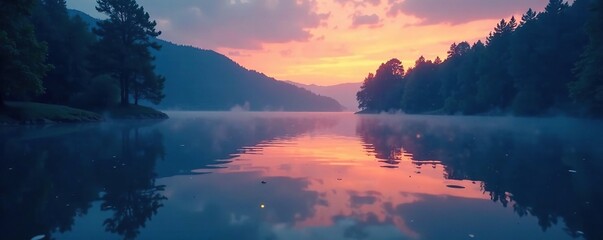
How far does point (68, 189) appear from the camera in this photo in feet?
39.2

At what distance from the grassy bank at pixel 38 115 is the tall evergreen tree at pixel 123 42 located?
15.2 metres

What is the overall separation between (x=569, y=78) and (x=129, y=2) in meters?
72.5

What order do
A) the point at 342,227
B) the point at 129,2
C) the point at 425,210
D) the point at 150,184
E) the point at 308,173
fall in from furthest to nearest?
the point at 129,2, the point at 308,173, the point at 150,184, the point at 425,210, the point at 342,227

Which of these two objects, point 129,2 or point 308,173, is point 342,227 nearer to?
point 308,173

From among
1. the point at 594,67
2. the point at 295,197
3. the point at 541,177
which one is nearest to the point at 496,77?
the point at 594,67

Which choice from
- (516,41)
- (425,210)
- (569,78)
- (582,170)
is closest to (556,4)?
(516,41)

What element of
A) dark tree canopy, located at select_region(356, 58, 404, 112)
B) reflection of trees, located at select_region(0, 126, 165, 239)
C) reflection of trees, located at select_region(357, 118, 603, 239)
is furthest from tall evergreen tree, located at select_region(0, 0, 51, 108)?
dark tree canopy, located at select_region(356, 58, 404, 112)

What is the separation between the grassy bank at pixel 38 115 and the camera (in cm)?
4562

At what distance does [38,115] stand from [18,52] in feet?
31.9

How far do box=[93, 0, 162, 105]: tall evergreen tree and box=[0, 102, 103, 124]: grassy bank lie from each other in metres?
15.2

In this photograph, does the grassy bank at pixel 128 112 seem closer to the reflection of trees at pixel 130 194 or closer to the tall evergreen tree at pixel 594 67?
the reflection of trees at pixel 130 194

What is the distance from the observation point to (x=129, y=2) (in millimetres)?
71875

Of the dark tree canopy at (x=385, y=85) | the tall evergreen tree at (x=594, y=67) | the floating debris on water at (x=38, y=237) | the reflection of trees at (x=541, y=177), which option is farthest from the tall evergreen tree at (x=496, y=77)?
the floating debris on water at (x=38, y=237)

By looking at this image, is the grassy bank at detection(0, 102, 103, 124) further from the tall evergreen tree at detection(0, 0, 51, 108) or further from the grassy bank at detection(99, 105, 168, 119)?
the grassy bank at detection(99, 105, 168, 119)
